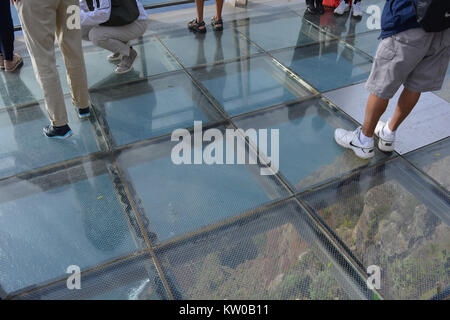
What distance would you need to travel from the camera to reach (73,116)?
109 inches

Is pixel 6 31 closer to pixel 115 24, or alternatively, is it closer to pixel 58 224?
pixel 115 24

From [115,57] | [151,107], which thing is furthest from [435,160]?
[115,57]

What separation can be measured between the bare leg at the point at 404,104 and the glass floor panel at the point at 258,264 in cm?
91

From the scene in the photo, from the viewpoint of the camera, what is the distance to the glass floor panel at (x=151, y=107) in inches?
105

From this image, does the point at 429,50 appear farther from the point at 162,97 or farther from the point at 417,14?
the point at 162,97

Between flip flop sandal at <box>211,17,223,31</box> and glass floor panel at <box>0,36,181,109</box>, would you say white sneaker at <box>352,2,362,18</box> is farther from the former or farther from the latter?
glass floor panel at <box>0,36,181,109</box>

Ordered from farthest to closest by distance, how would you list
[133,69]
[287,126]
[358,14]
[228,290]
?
[358,14] < [133,69] < [287,126] < [228,290]

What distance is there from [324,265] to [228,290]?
49 cm

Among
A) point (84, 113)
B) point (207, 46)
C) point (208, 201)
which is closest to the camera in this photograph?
point (208, 201)

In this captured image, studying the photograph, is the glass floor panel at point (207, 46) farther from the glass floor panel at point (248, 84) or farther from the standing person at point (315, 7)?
the standing person at point (315, 7)

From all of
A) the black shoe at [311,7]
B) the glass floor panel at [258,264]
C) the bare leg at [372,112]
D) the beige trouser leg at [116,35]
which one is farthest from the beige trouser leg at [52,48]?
the black shoe at [311,7]

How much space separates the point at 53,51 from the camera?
7.80 ft

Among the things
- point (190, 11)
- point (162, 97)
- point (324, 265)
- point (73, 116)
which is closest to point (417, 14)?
point (324, 265)

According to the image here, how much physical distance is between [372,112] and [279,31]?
81.4 inches
